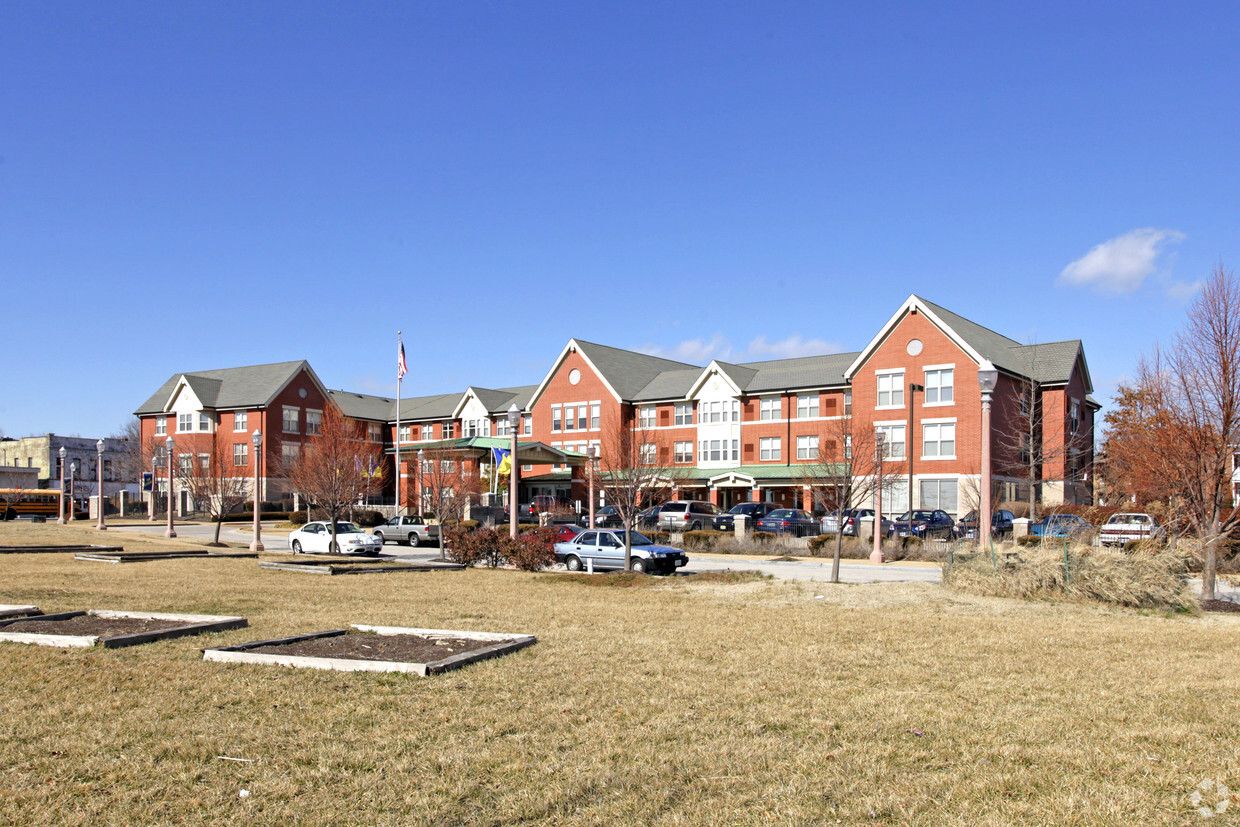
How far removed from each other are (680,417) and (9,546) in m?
44.5

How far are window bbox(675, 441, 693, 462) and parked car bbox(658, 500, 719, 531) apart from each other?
41.1 feet

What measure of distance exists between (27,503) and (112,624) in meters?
67.8

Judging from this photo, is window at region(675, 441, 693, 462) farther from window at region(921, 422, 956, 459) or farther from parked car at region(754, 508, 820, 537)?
parked car at region(754, 508, 820, 537)

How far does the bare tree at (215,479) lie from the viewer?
59.1 meters

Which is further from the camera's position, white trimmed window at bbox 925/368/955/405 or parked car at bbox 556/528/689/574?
white trimmed window at bbox 925/368/955/405

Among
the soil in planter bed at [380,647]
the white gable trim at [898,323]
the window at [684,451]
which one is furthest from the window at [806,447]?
the soil in planter bed at [380,647]

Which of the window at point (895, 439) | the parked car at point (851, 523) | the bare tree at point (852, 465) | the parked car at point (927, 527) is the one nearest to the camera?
the bare tree at point (852, 465)

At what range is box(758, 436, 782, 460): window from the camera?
210 feet

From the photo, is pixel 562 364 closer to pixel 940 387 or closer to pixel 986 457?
pixel 940 387

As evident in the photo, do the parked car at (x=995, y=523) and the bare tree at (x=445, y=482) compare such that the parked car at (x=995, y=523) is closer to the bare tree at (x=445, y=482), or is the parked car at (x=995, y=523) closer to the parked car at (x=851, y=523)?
the parked car at (x=851, y=523)

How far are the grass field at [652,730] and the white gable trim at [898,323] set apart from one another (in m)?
41.9

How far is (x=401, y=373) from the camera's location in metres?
57.0

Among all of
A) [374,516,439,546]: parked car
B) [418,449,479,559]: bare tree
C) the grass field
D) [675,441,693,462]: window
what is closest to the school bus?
[418,449,479,559]: bare tree

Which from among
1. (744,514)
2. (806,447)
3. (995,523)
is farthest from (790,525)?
(806,447)
